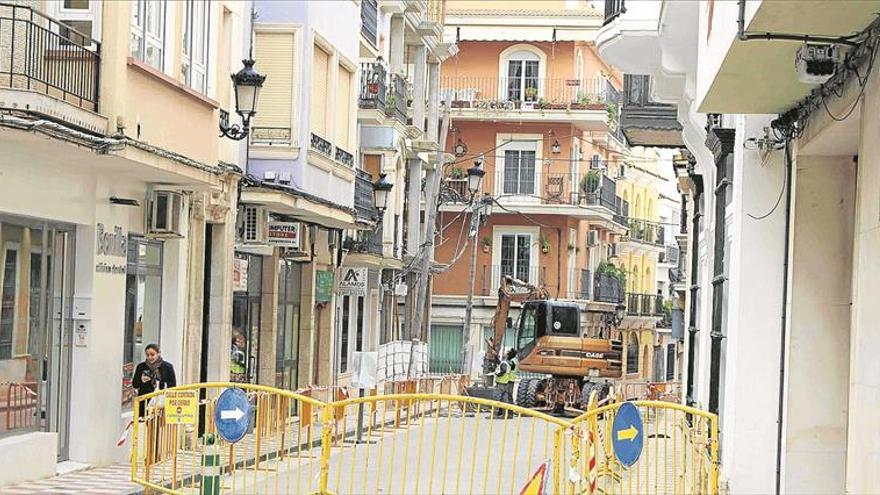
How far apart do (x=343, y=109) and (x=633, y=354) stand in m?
44.3

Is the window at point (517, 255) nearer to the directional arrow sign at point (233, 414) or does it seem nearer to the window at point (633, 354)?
the window at point (633, 354)

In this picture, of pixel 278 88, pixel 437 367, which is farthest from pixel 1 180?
pixel 437 367

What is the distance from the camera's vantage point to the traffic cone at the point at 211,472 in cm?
1507

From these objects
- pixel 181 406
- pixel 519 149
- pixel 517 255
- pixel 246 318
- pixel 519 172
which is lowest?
pixel 181 406

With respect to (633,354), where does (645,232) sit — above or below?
above

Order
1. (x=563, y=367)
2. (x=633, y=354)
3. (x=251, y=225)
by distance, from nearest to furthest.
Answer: (x=251, y=225)
(x=563, y=367)
(x=633, y=354)

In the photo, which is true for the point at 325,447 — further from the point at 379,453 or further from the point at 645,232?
the point at 645,232

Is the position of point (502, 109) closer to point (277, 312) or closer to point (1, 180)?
point (277, 312)

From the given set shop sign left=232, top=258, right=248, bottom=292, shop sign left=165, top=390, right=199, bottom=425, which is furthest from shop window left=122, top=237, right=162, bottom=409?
shop sign left=165, top=390, right=199, bottom=425

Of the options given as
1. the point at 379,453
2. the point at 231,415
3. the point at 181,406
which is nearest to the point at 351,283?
the point at 181,406

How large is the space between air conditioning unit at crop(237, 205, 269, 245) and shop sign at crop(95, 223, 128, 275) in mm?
5518

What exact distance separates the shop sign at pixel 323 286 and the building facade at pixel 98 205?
9.32m

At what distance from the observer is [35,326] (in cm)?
1936

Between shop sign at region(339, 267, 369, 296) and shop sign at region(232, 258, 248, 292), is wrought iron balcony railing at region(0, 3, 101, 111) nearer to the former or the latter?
shop sign at region(232, 258, 248, 292)
